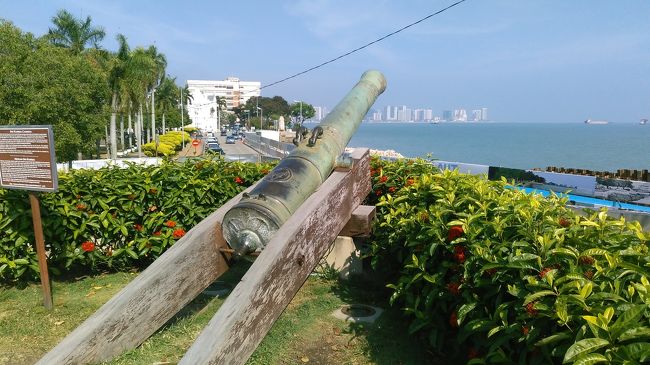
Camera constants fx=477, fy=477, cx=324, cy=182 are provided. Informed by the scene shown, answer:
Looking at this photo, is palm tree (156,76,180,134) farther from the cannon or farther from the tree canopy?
the cannon

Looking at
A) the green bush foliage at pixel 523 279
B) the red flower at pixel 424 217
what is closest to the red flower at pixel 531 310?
the green bush foliage at pixel 523 279

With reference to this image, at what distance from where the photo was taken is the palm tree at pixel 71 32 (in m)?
31.0

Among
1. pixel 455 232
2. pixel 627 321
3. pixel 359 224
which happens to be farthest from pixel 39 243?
pixel 627 321

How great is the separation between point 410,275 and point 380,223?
0.92 m

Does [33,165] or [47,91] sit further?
[47,91]

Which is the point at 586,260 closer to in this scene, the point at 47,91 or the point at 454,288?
the point at 454,288

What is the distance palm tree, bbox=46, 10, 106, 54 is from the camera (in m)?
31.0

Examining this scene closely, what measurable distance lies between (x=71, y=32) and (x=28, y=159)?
105 ft

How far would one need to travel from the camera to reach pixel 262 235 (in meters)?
3.40

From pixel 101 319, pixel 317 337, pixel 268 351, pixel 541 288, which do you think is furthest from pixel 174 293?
pixel 541 288

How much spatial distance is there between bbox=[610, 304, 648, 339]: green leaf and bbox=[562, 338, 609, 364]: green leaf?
0.06m

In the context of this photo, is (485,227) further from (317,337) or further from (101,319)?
(101,319)

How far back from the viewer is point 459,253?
2.84 meters

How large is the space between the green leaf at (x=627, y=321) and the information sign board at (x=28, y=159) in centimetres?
435
